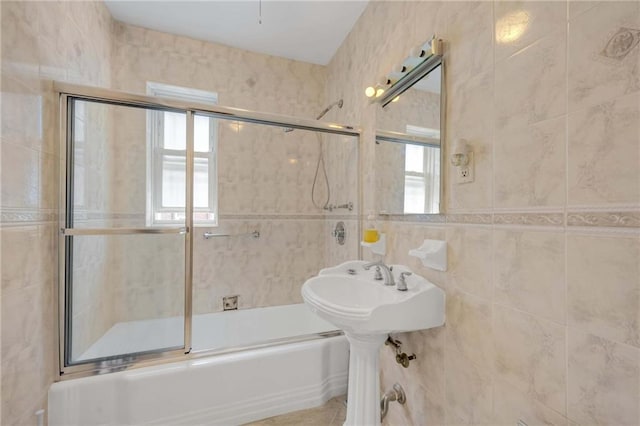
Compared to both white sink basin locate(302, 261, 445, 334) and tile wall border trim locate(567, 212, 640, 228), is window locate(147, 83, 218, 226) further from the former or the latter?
tile wall border trim locate(567, 212, 640, 228)

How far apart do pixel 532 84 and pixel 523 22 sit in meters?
0.20

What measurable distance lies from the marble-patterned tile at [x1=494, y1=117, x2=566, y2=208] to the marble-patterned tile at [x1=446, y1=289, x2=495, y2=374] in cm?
36

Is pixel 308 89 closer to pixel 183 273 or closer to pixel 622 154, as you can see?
pixel 183 273

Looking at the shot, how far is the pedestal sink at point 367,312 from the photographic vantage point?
95cm

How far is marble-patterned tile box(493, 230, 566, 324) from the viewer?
2.26ft

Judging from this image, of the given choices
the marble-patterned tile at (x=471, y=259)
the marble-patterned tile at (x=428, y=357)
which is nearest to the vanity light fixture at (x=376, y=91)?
the marble-patterned tile at (x=471, y=259)

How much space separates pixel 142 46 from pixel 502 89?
2575 mm

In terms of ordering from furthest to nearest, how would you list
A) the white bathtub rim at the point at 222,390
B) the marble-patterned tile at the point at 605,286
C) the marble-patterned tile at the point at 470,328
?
the white bathtub rim at the point at 222,390 → the marble-patterned tile at the point at 470,328 → the marble-patterned tile at the point at 605,286

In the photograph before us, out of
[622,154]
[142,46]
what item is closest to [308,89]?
[142,46]

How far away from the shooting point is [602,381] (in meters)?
0.60

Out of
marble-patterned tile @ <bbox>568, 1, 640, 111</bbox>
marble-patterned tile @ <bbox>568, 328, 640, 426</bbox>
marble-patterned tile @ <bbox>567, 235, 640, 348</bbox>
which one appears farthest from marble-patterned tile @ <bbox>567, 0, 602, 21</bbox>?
marble-patterned tile @ <bbox>568, 328, 640, 426</bbox>

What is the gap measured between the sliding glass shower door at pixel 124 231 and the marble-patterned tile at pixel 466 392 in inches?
54.0

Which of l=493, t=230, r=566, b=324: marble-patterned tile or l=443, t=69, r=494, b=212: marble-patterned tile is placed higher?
l=443, t=69, r=494, b=212: marble-patterned tile

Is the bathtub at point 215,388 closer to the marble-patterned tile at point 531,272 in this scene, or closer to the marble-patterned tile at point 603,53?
the marble-patterned tile at point 531,272
